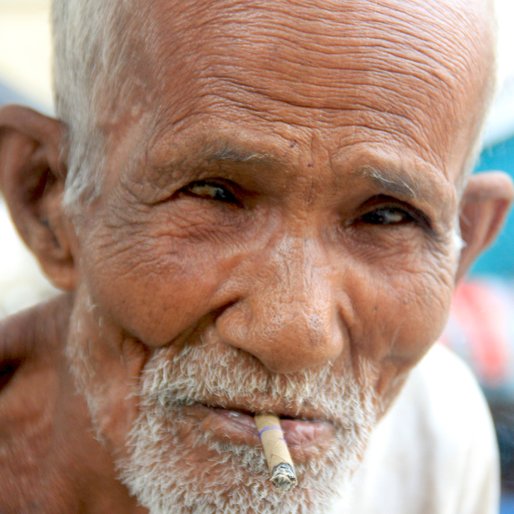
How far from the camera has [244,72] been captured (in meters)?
1.76

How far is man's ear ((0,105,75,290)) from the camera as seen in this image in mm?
2139

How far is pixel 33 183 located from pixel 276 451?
0.89m

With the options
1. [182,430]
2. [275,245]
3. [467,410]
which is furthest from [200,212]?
[467,410]

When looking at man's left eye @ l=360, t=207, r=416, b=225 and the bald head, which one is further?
man's left eye @ l=360, t=207, r=416, b=225

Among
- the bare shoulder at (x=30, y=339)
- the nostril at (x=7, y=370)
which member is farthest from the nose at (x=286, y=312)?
the nostril at (x=7, y=370)

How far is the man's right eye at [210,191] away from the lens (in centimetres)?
186

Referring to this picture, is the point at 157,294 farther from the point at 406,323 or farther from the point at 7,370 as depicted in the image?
the point at 7,370

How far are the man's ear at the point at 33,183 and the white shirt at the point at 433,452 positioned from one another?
1.26 m

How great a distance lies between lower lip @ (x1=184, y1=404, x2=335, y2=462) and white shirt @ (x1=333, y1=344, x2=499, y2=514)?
1.07 metres

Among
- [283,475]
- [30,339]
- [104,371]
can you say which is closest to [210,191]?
[104,371]

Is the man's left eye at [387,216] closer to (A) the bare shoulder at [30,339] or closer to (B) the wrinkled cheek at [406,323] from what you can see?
(B) the wrinkled cheek at [406,323]

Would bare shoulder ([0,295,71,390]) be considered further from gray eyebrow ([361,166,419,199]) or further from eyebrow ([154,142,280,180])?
gray eyebrow ([361,166,419,199])

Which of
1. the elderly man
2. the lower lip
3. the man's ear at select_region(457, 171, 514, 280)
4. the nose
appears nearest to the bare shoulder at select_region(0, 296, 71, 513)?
the elderly man

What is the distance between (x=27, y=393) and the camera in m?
2.28
